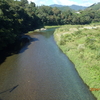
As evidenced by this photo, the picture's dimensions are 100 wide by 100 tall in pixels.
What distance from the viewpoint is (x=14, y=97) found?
18875mm

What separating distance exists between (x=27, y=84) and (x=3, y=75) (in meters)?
6.55

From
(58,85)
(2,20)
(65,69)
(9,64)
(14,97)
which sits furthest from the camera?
(2,20)

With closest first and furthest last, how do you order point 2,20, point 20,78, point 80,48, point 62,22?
1. point 20,78
2. point 80,48
3. point 2,20
4. point 62,22

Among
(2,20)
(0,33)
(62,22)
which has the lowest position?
(62,22)

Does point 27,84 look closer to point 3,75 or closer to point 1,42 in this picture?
point 3,75

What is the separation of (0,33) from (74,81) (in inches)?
1062

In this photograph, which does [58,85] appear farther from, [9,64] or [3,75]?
[9,64]

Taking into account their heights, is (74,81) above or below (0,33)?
below

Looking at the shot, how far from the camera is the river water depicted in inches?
754

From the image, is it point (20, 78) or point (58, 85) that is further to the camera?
point (20, 78)

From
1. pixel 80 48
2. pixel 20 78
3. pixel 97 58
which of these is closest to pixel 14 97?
pixel 20 78

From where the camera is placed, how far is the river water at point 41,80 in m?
19.1

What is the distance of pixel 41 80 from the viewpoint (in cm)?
2333

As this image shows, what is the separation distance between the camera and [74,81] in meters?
22.9
